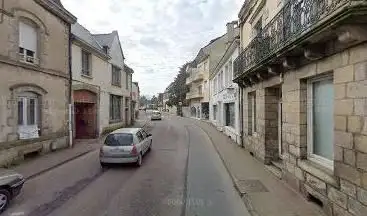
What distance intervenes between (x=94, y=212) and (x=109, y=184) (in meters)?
2.57

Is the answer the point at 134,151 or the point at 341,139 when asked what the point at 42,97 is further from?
the point at 341,139

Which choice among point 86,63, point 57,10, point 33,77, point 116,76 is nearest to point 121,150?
point 33,77

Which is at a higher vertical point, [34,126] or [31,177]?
[34,126]

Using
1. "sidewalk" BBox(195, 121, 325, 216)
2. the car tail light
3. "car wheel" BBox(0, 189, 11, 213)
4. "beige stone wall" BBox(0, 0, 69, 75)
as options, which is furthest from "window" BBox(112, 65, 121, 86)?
"car wheel" BBox(0, 189, 11, 213)

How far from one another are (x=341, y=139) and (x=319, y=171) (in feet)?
3.92

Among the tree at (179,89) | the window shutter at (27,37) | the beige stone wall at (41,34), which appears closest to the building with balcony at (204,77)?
the tree at (179,89)

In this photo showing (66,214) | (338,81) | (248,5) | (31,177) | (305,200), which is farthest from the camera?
(248,5)

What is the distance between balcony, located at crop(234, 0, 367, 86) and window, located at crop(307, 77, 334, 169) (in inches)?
27.2

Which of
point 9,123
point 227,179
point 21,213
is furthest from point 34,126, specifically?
point 227,179

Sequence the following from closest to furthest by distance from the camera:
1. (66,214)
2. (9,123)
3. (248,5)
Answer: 1. (66,214)
2. (9,123)
3. (248,5)

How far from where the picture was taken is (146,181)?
9734 mm

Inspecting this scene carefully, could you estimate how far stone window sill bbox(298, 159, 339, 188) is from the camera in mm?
6134

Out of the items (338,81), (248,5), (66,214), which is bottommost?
(66,214)

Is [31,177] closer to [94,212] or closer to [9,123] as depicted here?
[9,123]
